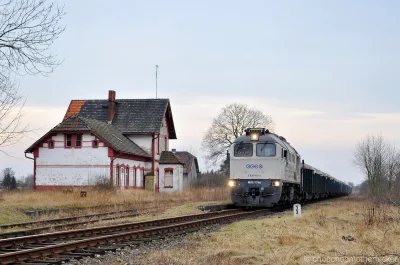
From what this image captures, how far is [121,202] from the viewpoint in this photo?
1199 inches

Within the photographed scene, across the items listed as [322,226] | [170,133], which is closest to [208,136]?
[170,133]

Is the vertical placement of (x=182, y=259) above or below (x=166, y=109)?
below

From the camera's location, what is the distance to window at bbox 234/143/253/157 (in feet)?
81.7

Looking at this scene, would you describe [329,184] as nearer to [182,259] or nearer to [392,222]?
[392,222]

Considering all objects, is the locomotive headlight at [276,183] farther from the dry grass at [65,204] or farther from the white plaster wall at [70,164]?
the white plaster wall at [70,164]

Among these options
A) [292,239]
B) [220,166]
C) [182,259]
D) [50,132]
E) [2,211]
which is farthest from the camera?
[220,166]

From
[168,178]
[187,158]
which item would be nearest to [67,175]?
[168,178]

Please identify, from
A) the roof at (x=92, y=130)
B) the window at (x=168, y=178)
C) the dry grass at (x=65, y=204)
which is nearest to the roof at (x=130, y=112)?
the roof at (x=92, y=130)

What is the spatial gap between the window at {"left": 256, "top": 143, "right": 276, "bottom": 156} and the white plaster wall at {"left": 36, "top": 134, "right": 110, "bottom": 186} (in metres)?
19.3

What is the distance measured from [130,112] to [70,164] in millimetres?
10991

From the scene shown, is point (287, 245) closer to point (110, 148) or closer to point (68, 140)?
point (110, 148)

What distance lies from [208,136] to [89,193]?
4516 centimetres

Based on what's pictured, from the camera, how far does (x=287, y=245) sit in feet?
37.1

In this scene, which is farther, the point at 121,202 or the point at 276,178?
the point at 121,202
